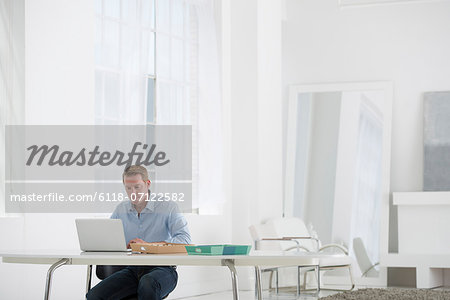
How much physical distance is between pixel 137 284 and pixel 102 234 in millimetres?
532

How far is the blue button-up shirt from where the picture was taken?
461 cm

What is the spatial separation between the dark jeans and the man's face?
0.43m

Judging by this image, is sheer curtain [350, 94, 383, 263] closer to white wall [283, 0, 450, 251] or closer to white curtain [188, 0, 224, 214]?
white wall [283, 0, 450, 251]

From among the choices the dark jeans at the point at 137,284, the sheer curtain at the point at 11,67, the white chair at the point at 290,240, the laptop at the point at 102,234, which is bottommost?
the white chair at the point at 290,240

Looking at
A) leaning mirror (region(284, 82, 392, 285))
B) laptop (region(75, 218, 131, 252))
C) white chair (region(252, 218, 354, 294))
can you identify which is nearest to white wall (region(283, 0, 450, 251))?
leaning mirror (region(284, 82, 392, 285))

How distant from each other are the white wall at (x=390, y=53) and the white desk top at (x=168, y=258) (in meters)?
5.79

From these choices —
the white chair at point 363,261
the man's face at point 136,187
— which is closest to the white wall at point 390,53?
the white chair at point 363,261

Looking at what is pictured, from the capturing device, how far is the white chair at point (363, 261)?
879 centimetres

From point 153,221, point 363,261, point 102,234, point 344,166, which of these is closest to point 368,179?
point 344,166

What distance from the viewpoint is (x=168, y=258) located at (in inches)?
143

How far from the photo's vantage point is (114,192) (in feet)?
20.4

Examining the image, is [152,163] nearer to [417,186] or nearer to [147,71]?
[147,71]

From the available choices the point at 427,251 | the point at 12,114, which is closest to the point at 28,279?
the point at 12,114

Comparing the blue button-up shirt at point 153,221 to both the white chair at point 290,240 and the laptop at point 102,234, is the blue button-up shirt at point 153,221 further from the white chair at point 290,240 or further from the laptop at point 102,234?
the white chair at point 290,240
